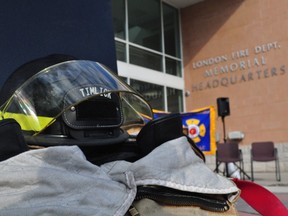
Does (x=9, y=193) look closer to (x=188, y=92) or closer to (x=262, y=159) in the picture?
(x=262, y=159)

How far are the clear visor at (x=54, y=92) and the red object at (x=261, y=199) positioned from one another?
417 mm

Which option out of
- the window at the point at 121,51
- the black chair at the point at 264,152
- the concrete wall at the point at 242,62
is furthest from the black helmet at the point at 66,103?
the concrete wall at the point at 242,62

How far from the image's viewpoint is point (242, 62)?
1114 centimetres

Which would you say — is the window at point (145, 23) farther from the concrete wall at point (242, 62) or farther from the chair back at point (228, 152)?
the chair back at point (228, 152)

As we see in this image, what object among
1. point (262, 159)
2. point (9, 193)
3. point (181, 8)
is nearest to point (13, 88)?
point (9, 193)

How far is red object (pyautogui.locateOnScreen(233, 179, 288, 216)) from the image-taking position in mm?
914

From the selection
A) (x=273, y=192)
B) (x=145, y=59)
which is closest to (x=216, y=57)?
→ (x=145, y=59)

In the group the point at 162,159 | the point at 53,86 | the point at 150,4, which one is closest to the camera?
the point at 162,159

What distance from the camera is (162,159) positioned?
0.73 metres

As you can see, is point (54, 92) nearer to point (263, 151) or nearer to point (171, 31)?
point (263, 151)

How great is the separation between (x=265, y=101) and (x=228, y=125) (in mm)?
1344

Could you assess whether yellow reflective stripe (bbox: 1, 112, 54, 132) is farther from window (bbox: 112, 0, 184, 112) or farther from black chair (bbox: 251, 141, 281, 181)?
window (bbox: 112, 0, 184, 112)

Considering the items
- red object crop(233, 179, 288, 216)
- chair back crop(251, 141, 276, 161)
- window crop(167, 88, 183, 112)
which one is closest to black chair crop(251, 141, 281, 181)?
chair back crop(251, 141, 276, 161)

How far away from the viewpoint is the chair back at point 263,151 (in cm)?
877
